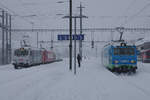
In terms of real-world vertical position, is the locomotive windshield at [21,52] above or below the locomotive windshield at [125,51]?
below

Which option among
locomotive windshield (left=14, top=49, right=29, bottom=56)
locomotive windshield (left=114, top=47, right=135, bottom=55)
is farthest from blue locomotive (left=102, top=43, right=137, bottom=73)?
locomotive windshield (left=14, top=49, right=29, bottom=56)

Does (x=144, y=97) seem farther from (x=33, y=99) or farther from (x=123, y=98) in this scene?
(x=33, y=99)

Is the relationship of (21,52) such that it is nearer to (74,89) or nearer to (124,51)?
(124,51)

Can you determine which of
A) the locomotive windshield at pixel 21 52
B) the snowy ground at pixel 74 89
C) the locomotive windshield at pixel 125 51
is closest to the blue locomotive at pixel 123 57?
the locomotive windshield at pixel 125 51

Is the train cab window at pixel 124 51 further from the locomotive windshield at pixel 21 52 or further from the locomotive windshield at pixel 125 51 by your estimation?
the locomotive windshield at pixel 21 52

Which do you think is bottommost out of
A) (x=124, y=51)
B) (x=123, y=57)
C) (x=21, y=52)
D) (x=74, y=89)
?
(x=74, y=89)

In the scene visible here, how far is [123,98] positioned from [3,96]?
4.31m

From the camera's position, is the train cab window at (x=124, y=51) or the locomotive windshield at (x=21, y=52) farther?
the locomotive windshield at (x=21, y=52)

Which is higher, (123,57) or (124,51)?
(124,51)

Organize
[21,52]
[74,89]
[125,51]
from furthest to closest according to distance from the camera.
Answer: [21,52], [125,51], [74,89]

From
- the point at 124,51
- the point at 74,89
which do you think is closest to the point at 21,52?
Result: the point at 124,51

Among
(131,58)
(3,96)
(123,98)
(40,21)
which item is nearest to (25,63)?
(40,21)

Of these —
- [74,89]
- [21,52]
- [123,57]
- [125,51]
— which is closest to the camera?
[74,89]

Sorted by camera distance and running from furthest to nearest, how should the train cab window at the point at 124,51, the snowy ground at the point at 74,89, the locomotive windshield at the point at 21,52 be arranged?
the locomotive windshield at the point at 21,52 → the train cab window at the point at 124,51 → the snowy ground at the point at 74,89
